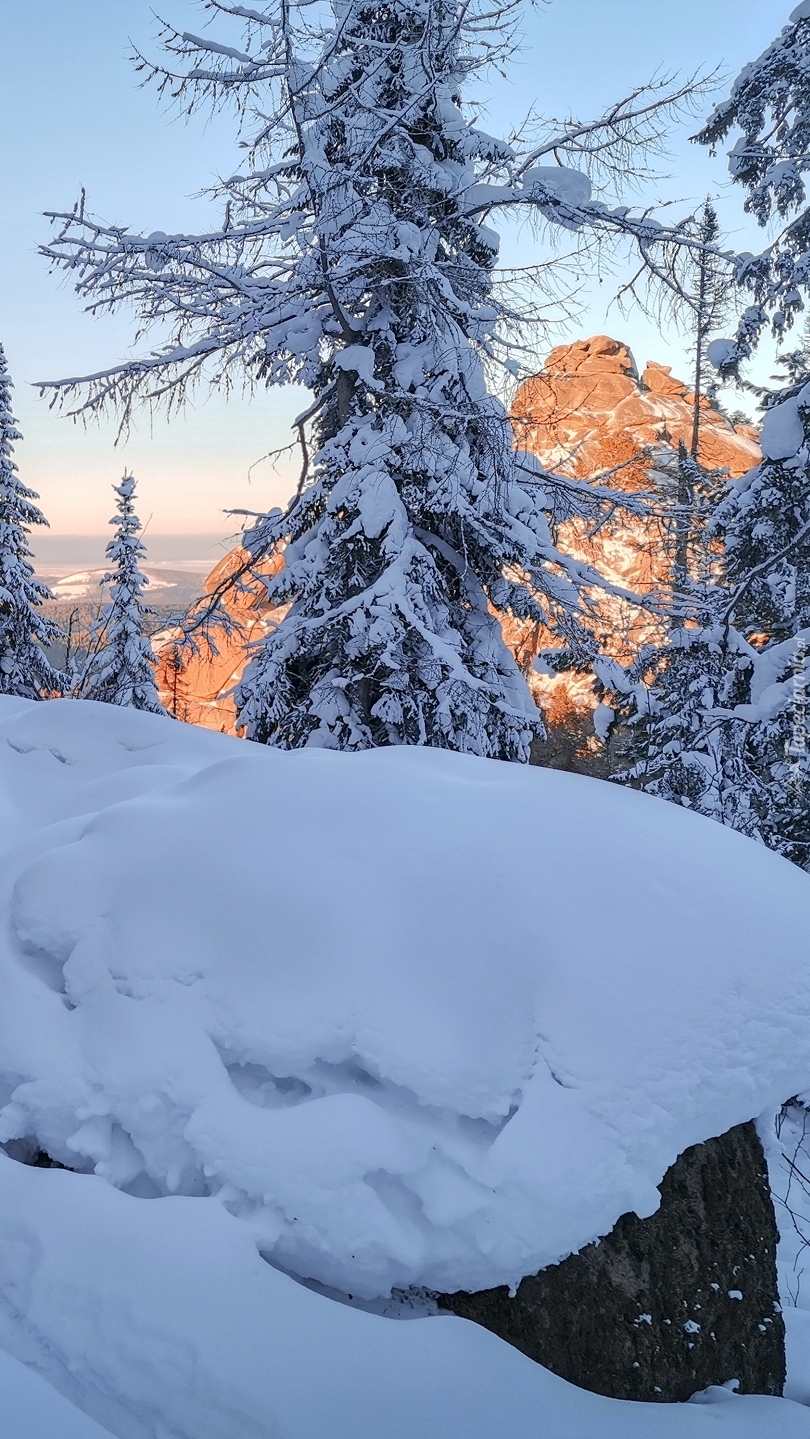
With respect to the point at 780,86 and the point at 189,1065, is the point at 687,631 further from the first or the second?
the point at 189,1065

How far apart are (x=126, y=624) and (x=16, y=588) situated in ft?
10.6

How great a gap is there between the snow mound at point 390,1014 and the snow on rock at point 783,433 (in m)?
6.43

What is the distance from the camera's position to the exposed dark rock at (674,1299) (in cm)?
221

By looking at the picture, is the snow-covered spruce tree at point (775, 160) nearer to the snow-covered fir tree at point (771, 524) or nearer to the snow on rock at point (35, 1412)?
the snow-covered fir tree at point (771, 524)

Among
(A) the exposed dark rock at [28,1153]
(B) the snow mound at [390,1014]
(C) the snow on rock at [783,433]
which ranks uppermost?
(C) the snow on rock at [783,433]

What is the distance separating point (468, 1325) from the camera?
2047mm

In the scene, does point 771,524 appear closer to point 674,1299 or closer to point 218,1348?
point 674,1299

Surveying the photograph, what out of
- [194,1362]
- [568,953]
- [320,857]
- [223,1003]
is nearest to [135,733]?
[320,857]

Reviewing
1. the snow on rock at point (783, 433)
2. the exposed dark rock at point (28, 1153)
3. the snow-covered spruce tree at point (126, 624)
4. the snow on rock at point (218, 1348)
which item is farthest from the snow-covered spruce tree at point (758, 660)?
the snow-covered spruce tree at point (126, 624)

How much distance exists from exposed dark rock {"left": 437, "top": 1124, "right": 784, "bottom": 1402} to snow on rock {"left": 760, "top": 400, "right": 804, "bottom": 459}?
23.9 ft

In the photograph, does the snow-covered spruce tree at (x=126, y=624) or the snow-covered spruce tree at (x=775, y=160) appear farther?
the snow-covered spruce tree at (x=126, y=624)

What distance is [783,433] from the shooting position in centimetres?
808

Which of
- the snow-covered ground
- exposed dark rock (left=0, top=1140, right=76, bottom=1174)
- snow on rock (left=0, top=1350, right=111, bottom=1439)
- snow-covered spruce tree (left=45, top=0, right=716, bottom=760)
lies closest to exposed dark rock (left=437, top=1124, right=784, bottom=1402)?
the snow-covered ground

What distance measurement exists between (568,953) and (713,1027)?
50 centimetres
